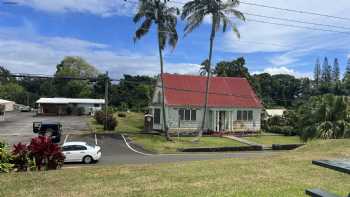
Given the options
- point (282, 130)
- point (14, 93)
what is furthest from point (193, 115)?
point (14, 93)

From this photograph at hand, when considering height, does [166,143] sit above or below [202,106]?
below

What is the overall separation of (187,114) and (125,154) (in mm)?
17394

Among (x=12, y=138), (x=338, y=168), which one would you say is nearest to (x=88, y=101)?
(x=12, y=138)

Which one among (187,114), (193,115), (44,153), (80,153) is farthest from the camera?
(193,115)

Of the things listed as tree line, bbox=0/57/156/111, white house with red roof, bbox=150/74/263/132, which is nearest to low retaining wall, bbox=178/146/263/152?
white house with red roof, bbox=150/74/263/132

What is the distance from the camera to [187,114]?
46000 mm

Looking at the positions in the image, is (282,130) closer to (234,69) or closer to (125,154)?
(234,69)

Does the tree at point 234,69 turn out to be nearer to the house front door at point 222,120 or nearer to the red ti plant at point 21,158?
the house front door at point 222,120

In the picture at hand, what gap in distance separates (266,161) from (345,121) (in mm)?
18196

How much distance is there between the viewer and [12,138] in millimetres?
37062

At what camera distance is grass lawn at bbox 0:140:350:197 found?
28.6ft

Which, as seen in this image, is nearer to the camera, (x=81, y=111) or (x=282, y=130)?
(x=282, y=130)

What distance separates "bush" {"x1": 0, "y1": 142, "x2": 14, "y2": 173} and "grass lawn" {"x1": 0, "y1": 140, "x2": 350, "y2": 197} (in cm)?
221

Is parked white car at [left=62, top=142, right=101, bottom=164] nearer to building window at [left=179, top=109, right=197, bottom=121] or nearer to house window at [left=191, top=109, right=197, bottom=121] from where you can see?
building window at [left=179, top=109, right=197, bottom=121]
